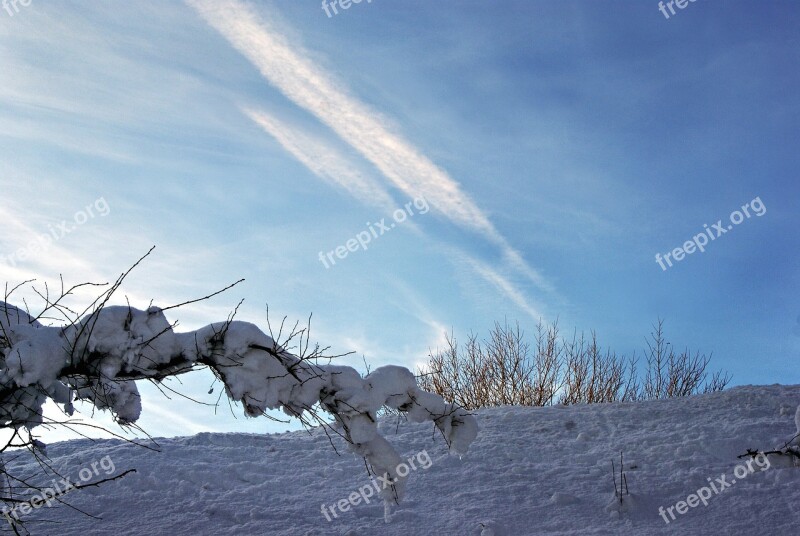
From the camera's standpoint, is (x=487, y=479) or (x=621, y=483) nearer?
(x=621, y=483)

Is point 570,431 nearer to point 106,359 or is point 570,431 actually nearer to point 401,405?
point 401,405

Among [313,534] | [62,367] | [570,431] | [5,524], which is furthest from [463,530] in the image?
[5,524]

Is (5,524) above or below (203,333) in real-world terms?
below

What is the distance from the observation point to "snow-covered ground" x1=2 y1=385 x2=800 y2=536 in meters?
6.23

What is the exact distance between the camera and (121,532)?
6262mm

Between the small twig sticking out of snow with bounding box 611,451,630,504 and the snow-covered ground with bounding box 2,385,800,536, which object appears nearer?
the snow-covered ground with bounding box 2,385,800,536

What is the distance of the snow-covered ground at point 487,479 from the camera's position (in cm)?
623

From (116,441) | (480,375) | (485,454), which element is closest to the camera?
(485,454)

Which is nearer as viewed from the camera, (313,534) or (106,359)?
(106,359)

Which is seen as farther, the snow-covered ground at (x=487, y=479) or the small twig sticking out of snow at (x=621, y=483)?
the small twig sticking out of snow at (x=621, y=483)

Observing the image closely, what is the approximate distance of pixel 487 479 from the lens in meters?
7.16

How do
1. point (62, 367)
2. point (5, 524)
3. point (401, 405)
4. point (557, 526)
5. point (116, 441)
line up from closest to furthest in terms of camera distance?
point (62, 367) → point (401, 405) → point (557, 526) → point (5, 524) → point (116, 441)

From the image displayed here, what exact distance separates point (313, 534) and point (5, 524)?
3141 mm

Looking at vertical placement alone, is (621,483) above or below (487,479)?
below
